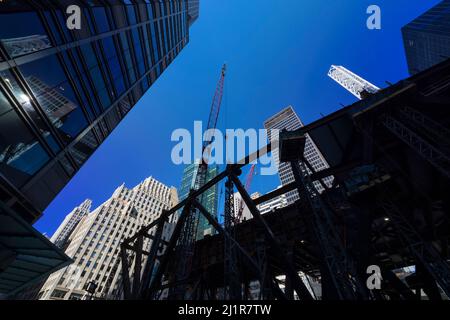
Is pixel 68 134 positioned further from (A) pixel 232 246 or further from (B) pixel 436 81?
(B) pixel 436 81

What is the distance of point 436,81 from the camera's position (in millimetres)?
8930

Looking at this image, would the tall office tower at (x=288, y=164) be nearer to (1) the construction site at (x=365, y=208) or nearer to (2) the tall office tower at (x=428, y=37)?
(2) the tall office tower at (x=428, y=37)

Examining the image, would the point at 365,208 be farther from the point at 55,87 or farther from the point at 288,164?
the point at 288,164

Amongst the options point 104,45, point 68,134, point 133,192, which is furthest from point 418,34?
point 133,192

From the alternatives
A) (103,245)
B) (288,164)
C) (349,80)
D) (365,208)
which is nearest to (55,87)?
(365,208)

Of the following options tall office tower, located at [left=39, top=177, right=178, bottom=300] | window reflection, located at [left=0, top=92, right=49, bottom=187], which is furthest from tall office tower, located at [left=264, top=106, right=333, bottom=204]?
window reflection, located at [left=0, top=92, right=49, bottom=187]

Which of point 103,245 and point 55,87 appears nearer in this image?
point 55,87

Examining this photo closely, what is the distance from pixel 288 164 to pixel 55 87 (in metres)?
121

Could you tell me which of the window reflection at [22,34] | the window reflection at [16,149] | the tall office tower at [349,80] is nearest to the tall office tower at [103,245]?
the window reflection at [16,149]

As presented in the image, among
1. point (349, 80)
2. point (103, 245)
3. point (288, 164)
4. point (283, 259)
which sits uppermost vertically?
point (349, 80)

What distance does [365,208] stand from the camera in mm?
7379

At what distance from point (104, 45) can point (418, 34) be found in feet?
358

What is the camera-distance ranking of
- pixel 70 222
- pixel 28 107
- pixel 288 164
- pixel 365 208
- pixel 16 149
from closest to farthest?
1. pixel 365 208
2. pixel 16 149
3. pixel 28 107
4. pixel 288 164
5. pixel 70 222

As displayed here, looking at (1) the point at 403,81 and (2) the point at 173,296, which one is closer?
(1) the point at 403,81
